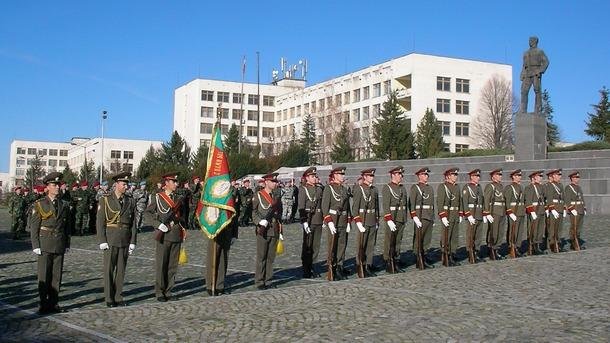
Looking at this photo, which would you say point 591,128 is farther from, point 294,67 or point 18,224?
point 294,67

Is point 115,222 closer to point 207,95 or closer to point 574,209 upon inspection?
point 574,209

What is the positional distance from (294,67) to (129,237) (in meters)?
90.4

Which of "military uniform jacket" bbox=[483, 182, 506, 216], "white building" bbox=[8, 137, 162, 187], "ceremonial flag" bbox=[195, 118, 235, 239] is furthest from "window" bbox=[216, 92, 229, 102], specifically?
"ceremonial flag" bbox=[195, 118, 235, 239]

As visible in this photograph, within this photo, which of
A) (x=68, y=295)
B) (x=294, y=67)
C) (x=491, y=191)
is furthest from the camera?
(x=294, y=67)

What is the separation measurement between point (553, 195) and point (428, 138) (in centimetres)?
3966

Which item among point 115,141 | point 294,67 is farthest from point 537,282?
point 115,141

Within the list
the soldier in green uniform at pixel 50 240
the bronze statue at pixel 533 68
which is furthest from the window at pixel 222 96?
the soldier in green uniform at pixel 50 240

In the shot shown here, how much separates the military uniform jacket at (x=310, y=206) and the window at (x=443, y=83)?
5705cm

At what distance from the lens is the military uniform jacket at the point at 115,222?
9195 mm

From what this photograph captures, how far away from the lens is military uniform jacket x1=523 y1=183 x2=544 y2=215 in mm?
14680

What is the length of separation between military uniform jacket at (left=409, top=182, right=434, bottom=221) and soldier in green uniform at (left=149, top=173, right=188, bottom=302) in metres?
4.90

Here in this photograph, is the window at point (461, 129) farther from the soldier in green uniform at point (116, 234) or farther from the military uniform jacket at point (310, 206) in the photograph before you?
the soldier in green uniform at point (116, 234)

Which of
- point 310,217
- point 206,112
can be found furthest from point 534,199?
point 206,112

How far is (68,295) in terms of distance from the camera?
1000 centimetres
